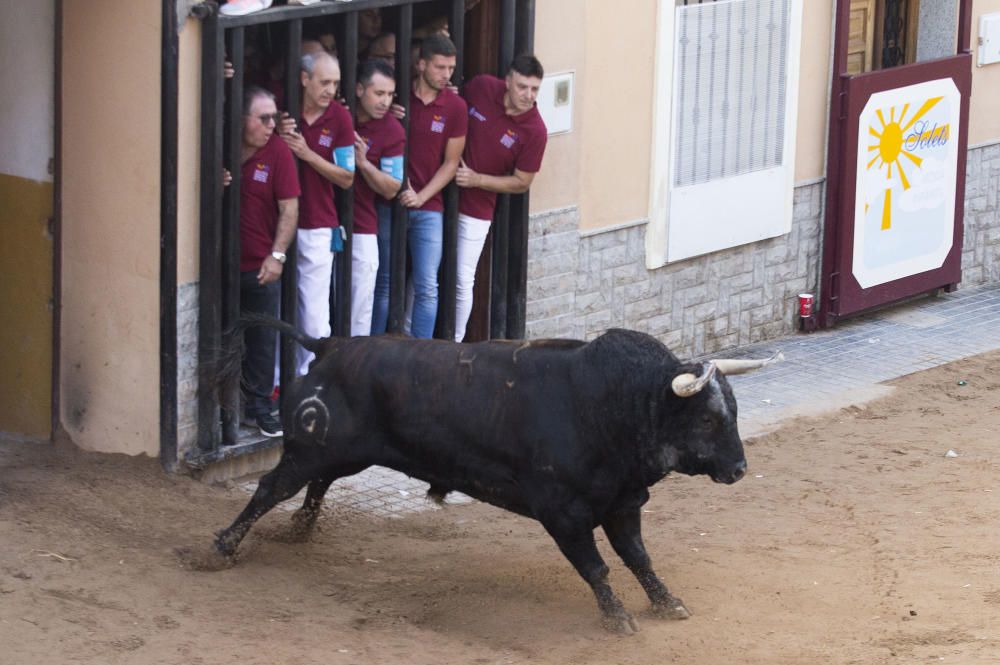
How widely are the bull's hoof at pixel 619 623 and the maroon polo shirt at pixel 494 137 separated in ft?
12.0

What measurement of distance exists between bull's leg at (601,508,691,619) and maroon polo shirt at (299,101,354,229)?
2831 millimetres

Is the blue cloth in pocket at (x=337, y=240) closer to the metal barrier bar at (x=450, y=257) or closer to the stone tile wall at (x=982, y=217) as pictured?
the metal barrier bar at (x=450, y=257)

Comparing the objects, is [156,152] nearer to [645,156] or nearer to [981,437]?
[645,156]

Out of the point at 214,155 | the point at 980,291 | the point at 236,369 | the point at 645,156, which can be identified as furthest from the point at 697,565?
the point at 980,291

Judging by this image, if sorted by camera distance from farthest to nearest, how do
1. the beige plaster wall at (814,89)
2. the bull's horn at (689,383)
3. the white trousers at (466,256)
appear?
the beige plaster wall at (814,89), the white trousers at (466,256), the bull's horn at (689,383)

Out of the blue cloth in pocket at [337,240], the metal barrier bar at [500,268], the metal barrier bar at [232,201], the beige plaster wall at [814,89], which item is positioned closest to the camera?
the metal barrier bar at [232,201]

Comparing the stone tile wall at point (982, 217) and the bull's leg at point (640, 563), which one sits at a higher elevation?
the stone tile wall at point (982, 217)

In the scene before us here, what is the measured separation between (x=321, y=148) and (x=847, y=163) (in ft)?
17.1

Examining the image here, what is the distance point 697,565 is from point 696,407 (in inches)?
60.3

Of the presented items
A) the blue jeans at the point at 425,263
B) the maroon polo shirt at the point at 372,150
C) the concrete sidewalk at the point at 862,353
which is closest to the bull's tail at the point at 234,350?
the maroon polo shirt at the point at 372,150

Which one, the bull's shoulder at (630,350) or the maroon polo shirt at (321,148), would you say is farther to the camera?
the maroon polo shirt at (321,148)

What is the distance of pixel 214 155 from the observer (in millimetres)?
9289

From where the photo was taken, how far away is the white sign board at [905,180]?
1396 centimetres

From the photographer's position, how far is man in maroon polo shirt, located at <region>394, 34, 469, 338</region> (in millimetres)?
10578
